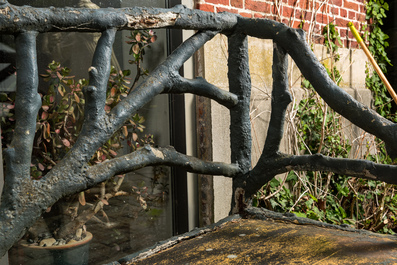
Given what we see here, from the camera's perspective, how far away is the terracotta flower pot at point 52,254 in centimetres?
224

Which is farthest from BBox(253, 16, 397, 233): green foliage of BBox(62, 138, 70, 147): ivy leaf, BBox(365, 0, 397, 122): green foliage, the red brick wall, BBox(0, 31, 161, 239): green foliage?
BBox(62, 138, 70, 147): ivy leaf

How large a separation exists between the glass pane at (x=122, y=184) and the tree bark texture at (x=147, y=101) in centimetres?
121

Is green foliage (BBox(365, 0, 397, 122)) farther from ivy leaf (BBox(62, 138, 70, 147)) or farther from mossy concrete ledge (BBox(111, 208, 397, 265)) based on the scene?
mossy concrete ledge (BBox(111, 208, 397, 265))

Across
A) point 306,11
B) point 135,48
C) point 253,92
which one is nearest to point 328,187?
point 253,92

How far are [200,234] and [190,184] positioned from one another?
149 cm

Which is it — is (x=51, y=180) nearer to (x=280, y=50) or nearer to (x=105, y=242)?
(x=280, y=50)

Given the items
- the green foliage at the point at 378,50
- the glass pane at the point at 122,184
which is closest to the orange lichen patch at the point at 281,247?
the glass pane at the point at 122,184

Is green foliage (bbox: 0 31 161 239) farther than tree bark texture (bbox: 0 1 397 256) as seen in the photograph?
Yes

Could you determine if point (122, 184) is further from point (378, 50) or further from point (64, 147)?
point (378, 50)

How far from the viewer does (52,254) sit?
7.44 ft

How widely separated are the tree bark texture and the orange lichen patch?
7.6 inches

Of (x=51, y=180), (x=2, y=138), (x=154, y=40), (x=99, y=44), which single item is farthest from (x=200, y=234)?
(x=154, y=40)

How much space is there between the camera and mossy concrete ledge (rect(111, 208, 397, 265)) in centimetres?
109

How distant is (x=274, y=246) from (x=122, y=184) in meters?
1.59
